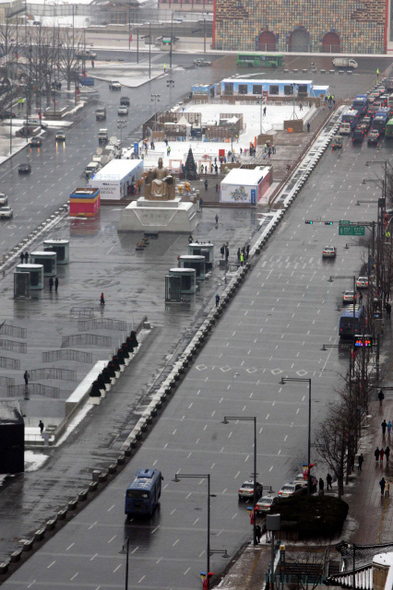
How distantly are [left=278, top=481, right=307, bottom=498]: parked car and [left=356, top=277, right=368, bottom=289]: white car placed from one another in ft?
174

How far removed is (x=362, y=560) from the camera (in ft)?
271

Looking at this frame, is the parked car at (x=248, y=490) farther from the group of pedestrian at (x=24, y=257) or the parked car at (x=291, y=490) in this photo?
the group of pedestrian at (x=24, y=257)

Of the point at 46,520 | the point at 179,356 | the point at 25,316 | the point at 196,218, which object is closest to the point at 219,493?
the point at 46,520

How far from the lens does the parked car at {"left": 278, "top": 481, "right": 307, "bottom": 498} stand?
3927 inches

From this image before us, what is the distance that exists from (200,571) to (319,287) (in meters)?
67.4

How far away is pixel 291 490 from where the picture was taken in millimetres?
100188

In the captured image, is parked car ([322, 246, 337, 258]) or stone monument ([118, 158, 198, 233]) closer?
parked car ([322, 246, 337, 258])

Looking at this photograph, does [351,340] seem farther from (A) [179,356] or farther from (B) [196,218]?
(B) [196,218]

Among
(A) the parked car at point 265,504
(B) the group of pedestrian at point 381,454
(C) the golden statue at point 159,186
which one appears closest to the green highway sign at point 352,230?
(C) the golden statue at point 159,186

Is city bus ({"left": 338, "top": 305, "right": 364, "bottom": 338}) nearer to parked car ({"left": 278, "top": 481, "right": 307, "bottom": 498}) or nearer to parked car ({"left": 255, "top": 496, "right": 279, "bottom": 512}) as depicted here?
parked car ({"left": 278, "top": 481, "right": 307, "bottom": 498})

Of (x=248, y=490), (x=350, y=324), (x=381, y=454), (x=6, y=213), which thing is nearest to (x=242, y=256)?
(x=350, y=324)

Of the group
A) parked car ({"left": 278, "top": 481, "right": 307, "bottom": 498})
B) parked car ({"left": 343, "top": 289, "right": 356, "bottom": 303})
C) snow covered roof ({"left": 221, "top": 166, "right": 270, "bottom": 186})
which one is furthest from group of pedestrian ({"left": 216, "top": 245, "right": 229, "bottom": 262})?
parked car ({"left": 278, "top": 481, "right": 307, "bottom": 498})

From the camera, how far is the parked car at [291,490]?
99750mm

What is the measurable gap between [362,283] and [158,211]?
3193 cm
